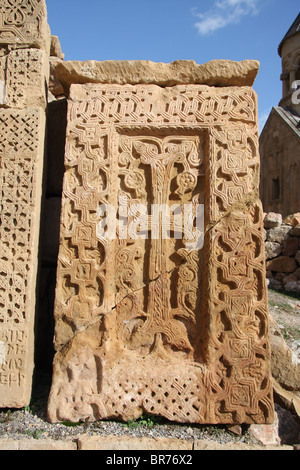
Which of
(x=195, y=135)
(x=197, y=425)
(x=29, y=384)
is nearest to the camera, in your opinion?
(x=197, y=425)

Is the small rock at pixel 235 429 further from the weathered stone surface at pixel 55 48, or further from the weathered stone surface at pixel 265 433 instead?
the weathered stone surface at pixel 55 48

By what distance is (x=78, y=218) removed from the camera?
9.23ft

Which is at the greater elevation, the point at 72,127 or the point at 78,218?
the point at 72,127

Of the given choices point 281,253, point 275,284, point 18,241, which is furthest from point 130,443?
point 281,253

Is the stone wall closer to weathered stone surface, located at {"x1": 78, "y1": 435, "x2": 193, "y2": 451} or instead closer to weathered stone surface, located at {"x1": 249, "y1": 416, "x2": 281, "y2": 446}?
weathered stone surface, located at {"x1": 249, "y1": 416, "x2": 281, "y2": 446}

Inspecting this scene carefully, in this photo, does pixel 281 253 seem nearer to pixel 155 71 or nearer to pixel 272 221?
pixel 272 221

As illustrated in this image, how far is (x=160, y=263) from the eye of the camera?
2.81 meters

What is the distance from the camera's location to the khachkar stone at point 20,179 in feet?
8.77

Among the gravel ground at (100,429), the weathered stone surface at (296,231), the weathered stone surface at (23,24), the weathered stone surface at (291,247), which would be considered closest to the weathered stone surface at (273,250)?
the weathered stone surface at (291,247)

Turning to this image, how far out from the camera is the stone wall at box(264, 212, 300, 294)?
7625mm

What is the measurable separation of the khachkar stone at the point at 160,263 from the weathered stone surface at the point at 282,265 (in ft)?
17.7
